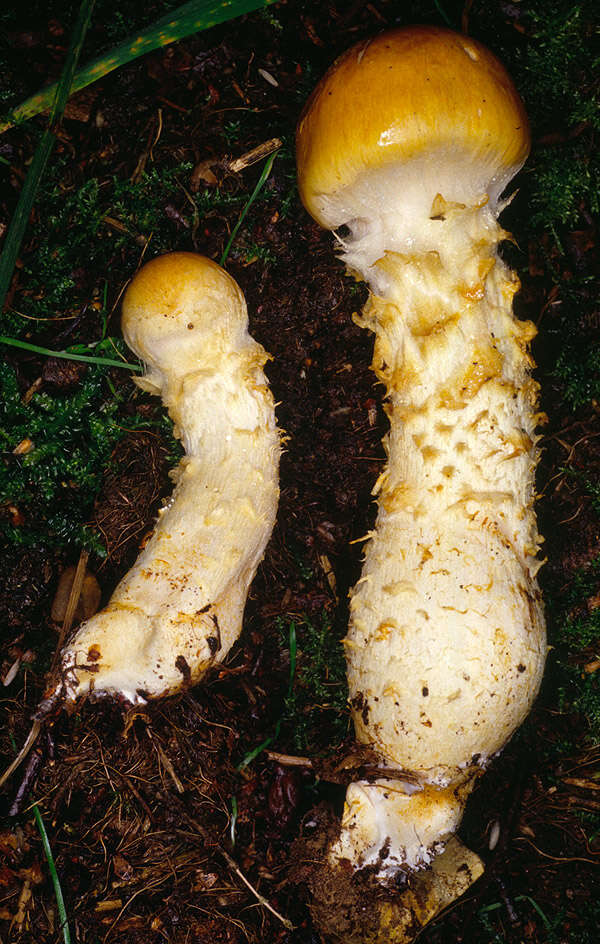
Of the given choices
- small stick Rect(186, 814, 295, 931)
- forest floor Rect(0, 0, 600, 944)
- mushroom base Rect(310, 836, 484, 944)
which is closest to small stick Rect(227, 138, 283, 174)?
forest floor Rect(0, 0, 600, 944)

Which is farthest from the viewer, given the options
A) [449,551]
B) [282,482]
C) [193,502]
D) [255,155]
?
[282,482]

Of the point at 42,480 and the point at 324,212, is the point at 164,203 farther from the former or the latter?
the point at 42,480

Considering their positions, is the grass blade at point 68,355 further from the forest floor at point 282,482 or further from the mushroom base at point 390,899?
the mushroom base at point 390,899

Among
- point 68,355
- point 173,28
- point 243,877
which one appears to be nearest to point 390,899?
point 243,877

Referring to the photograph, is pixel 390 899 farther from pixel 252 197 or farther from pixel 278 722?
pixel 252 197

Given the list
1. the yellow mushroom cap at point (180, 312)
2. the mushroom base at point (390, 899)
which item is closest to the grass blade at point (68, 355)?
the yellow mushroom cap at point (180, 312)

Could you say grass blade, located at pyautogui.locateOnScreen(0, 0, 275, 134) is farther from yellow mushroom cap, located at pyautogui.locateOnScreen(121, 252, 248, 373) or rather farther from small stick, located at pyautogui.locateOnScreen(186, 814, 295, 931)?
small stick, located at pyautogui.locateOnScreen(186, 814, 295, 931)

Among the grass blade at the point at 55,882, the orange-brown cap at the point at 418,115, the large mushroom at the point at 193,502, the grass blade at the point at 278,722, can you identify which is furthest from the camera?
the grass blade at the point at 278,722

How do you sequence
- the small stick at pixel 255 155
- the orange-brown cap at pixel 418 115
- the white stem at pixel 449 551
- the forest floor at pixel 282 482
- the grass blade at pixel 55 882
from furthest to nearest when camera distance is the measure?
the small stick at pixel 255 155 < the forest floor at pixel 282 482 < the grass blade at pixel 55 882 < the white stem at pixel 449 551 < the orange-brown cap at pixel 418 115

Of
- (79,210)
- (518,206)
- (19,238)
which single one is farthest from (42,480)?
(518,206)
